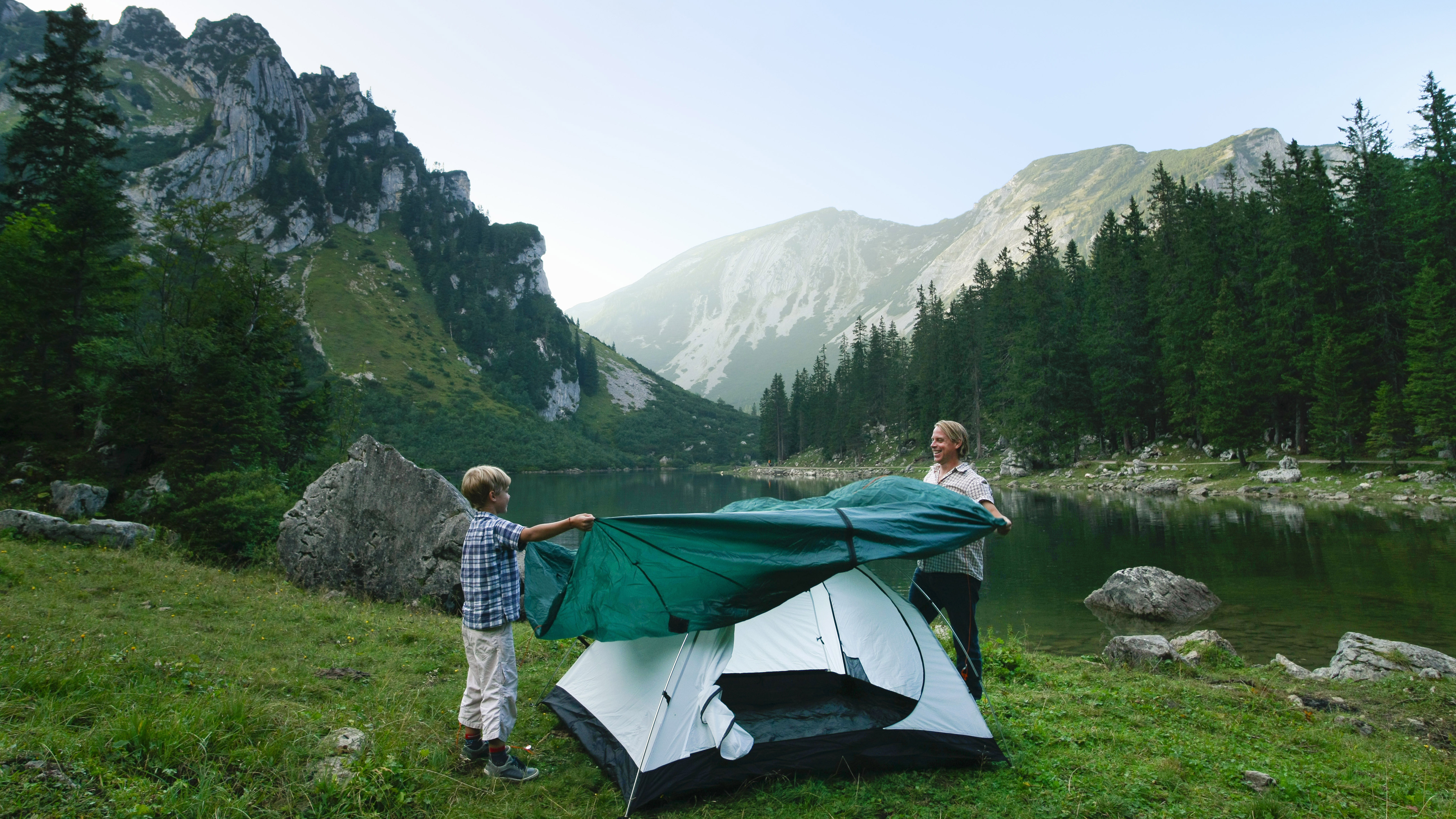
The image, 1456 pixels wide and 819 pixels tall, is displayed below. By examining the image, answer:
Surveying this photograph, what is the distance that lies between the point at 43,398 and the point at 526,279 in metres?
133

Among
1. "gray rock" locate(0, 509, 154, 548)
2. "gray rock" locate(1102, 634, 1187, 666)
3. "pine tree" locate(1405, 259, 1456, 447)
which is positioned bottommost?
"gray rock" locate(1102, 634, 1187, 666)

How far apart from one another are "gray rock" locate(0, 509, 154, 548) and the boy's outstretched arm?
1157cm

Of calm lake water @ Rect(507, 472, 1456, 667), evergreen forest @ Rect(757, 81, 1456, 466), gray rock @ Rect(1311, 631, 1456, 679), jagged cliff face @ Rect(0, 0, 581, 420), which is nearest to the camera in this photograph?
gray rock @ Rect(1311, 631, 1456, 679)

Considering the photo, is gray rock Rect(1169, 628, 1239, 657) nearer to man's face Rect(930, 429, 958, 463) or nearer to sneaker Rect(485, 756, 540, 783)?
man's face Rect(930, 429, 958, 463)

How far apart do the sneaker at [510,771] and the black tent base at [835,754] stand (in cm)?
66

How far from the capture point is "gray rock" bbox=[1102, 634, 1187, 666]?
29.3 ft

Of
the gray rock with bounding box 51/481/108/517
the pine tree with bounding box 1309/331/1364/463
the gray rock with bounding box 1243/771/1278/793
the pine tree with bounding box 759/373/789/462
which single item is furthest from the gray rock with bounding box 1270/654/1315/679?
the pine tree with bounding box 759/373/789/462

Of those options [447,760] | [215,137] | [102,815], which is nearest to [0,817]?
[102,815]

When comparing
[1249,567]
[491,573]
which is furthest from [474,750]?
[1249,567]

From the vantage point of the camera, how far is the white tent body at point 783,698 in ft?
16.1

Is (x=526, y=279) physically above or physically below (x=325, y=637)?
above

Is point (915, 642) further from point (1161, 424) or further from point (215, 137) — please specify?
point (215, 137)

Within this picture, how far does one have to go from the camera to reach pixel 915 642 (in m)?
5.90

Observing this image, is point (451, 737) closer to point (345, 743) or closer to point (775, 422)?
point (345, 743)
